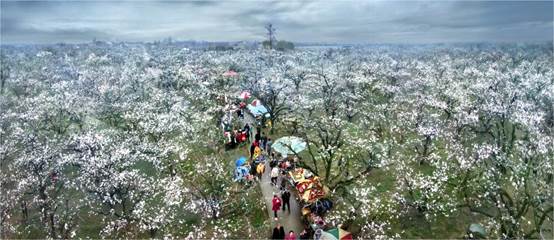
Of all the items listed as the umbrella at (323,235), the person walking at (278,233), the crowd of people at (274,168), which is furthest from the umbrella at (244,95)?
the umbrella at (323,235)

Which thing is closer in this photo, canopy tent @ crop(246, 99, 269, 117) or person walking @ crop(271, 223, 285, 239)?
person walking @ crop(271, 223, 285, 239)

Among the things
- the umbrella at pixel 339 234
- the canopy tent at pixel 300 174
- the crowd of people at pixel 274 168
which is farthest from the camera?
the canopy tent at pixel 300 174

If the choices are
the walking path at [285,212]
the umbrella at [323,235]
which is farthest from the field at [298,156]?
the umbrella at [323,235]

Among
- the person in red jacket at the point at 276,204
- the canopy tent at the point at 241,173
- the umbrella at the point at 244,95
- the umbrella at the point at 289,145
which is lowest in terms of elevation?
the person in red jacket at the point at 276,204

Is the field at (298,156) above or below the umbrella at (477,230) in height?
above

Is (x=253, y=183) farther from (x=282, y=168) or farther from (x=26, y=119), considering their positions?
(x=26, y=119)

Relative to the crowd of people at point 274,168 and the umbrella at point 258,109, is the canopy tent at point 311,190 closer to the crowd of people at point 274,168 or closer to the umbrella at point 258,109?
the crowd of people at point 274,168

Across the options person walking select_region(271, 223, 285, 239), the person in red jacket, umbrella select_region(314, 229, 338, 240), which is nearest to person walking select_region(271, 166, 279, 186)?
the person in red jacket

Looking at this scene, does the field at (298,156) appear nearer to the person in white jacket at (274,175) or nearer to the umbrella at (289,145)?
the person in white jacket at (274,175)

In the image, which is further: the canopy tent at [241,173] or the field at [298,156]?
the canopy tent at [241,173]

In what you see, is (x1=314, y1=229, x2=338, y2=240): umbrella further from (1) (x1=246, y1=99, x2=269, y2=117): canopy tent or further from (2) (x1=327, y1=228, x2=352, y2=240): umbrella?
(1) (x1=246, y1=99, x2=269, y2=117): canopy tent

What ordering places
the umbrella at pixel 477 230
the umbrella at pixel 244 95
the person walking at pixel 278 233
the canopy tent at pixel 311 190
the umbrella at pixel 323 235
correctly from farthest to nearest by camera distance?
the umbrella at pixel 244 95 → the canopy tent at pixel 311 190 → the umbrella at pixel 477 230 → the person walking at pixel 278 233 → the umbrella at pixel 323 235
